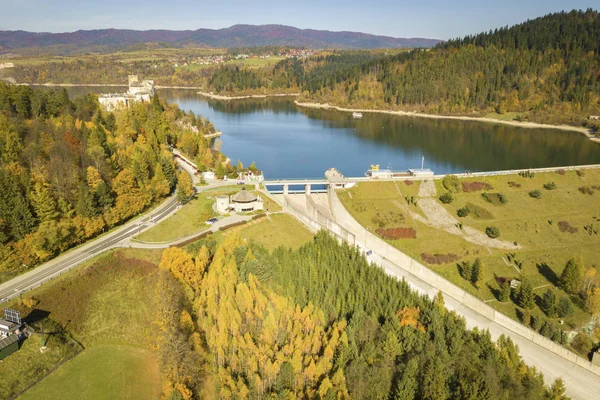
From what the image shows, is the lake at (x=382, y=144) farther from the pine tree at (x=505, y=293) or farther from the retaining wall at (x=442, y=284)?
the pine tree at (x=505, y=293)

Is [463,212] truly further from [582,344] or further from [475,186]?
[582,344]

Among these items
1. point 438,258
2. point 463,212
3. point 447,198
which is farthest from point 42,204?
point 463,212

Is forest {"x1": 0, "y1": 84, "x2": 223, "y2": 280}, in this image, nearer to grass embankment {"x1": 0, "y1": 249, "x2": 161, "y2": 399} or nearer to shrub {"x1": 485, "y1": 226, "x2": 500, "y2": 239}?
grass embankment {"x1": 0, "y1": 249, "x2": 161, "y2": 399}

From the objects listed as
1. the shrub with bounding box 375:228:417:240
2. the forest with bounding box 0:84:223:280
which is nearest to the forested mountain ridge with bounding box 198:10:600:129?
the shrub with bounding box 375:228:417:240

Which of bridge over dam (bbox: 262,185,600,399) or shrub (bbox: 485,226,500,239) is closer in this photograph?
bridge over dam (bbox: 262,185,600,399)

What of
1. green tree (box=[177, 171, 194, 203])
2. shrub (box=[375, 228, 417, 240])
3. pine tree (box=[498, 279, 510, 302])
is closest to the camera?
pine tree (box=[498, 279, 510, 302])

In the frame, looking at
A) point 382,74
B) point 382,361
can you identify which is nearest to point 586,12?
point 382,74

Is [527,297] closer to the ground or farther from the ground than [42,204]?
closer to the ground

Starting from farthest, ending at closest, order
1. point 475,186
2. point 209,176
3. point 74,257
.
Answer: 1. point 475,186
2. point 209,176
3. point 74,257
